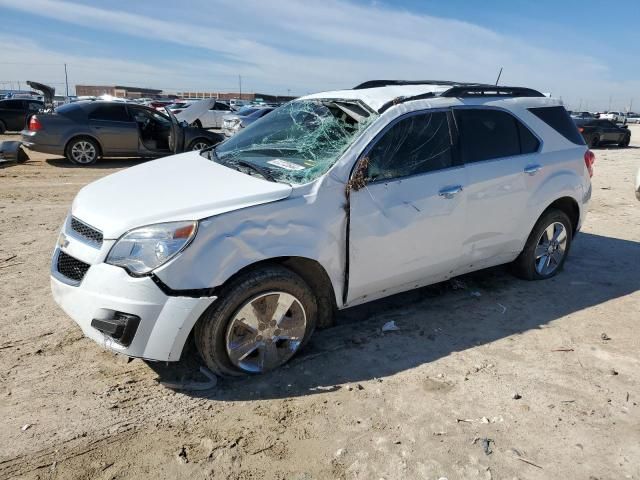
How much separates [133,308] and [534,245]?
370 cm

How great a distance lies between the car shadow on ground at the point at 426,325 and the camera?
3330mm

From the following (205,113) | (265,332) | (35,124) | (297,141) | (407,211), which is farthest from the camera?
(205,113)

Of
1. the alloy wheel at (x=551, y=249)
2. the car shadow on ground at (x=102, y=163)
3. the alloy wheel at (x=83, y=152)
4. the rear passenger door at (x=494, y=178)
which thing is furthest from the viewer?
the car shadow on ground at (x=102, y=163)

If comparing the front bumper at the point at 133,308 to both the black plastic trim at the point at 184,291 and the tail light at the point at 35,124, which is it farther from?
the tail light at the point at 35,124

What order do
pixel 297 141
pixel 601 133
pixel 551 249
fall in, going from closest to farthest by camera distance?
pixel 297 141, pixel 551 249, pixel 601 133

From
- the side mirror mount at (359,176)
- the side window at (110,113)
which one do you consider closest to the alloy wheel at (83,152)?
the side window at (110,113)

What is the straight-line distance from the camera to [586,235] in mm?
6953

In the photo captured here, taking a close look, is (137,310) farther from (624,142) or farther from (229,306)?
(624,142)

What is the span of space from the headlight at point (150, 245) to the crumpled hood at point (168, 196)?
0.05 meters

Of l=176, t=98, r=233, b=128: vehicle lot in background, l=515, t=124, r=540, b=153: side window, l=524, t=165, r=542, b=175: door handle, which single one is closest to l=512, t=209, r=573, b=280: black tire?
l=524, t=165, r=542, b=175: door handle

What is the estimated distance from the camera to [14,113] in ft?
66.9

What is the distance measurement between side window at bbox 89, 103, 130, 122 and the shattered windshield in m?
8.54

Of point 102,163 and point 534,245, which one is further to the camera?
point 102,163

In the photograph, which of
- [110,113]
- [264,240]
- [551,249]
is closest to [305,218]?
[264,240]
